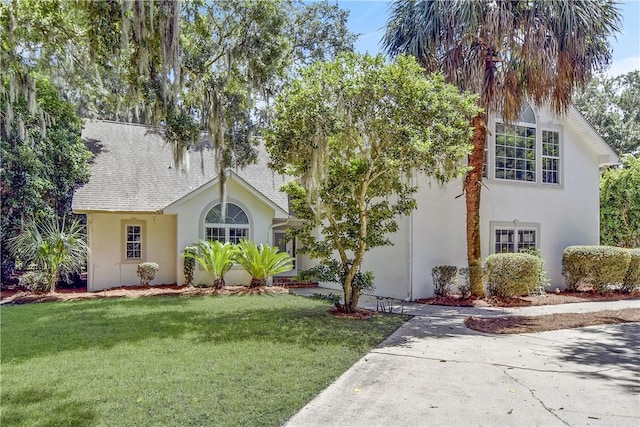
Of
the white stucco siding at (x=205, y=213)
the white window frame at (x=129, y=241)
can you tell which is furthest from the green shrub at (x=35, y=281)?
the white stucco siding at (x=205, y=213)

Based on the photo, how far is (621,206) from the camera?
19203mm

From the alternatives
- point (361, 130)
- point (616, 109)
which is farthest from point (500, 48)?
point (616, 109)

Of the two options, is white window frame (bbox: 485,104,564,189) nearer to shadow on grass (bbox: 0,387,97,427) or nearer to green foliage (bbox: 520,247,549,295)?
green foliage (bbox: 520,247,549,295)

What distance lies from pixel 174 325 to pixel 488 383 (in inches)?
229

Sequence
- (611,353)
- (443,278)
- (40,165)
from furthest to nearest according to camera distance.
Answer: (40,165), (443,278), (611,353)

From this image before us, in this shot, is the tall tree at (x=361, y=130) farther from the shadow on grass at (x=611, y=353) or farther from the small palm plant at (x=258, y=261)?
the small palm plant at (x=258, y=261)

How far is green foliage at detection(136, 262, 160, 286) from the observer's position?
588 inches

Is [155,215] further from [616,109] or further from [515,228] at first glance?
[616,109]

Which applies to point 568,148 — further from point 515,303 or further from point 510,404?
point 510,404

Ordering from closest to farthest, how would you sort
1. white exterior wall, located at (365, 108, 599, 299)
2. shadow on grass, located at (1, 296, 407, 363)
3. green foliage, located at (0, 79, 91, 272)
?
shadow on grass, located at (1, 296, 407, 363)
white exterior wall, located at (365, 108, 599, 299)
green foliage, located at (0, 79, 91, 272)

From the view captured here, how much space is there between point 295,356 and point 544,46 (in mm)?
9337

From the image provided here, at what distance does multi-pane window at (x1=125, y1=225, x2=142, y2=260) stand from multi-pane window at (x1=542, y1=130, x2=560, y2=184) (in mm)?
13495

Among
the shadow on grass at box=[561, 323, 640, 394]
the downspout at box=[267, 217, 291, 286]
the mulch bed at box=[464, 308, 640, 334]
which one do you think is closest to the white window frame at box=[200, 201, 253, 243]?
the downspout at box=[267, 217, 291, 286]

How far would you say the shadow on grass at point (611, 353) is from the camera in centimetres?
542
